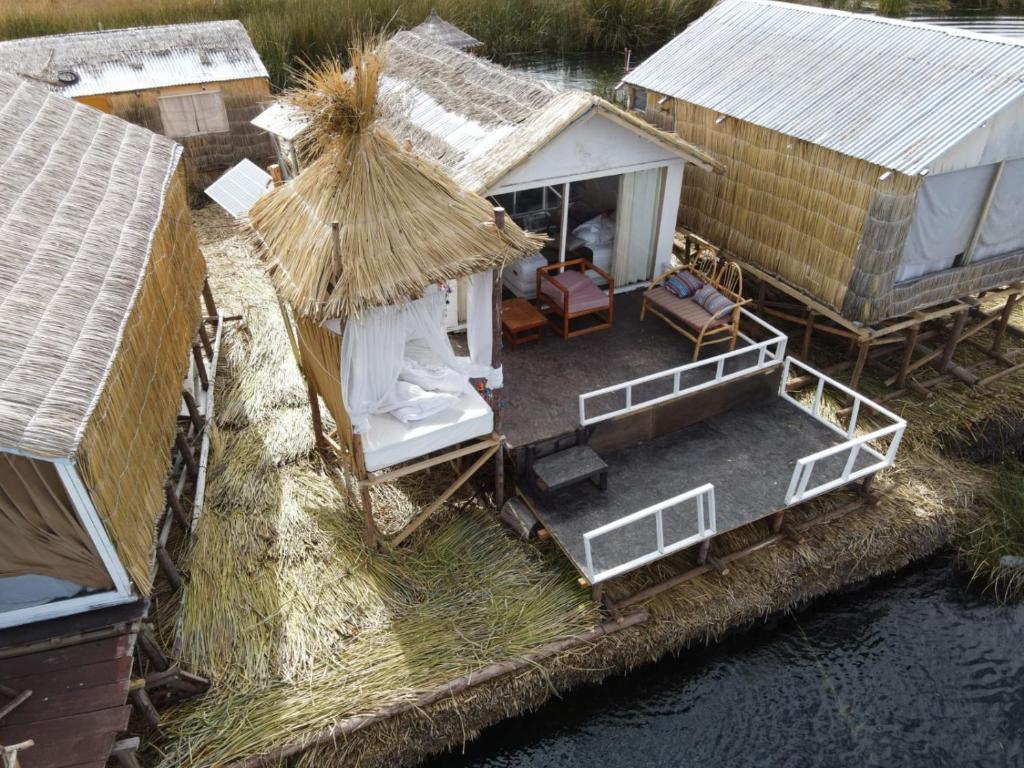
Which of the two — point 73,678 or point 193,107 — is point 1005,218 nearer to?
point 73,678

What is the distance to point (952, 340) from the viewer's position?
13.5 metres

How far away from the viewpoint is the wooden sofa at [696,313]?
39.5 ft

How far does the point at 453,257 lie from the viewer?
8367mm

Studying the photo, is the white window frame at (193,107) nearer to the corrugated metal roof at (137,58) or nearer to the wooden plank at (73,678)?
the corrugated metal roof at (137,58)

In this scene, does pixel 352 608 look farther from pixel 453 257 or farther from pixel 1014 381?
pixel 1014 381

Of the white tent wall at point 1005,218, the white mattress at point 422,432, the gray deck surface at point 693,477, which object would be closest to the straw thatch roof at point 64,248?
the white mattress at point 422,432

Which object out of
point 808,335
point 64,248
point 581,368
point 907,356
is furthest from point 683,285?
point 64,248

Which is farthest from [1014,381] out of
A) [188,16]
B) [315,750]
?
[188,16]

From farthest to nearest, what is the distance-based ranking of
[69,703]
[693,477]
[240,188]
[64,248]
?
1. [240,188]
2. [693,477]
3. [64,248]
4. [69,703]

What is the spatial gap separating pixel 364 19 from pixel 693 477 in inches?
834

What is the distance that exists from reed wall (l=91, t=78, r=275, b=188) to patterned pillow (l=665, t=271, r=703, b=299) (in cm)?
1156

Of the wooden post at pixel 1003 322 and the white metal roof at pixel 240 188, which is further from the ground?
the white metal roof at pixel 240 188

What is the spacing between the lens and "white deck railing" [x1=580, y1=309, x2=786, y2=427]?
10.5m

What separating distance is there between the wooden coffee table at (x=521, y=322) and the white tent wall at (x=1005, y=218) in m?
7.34
